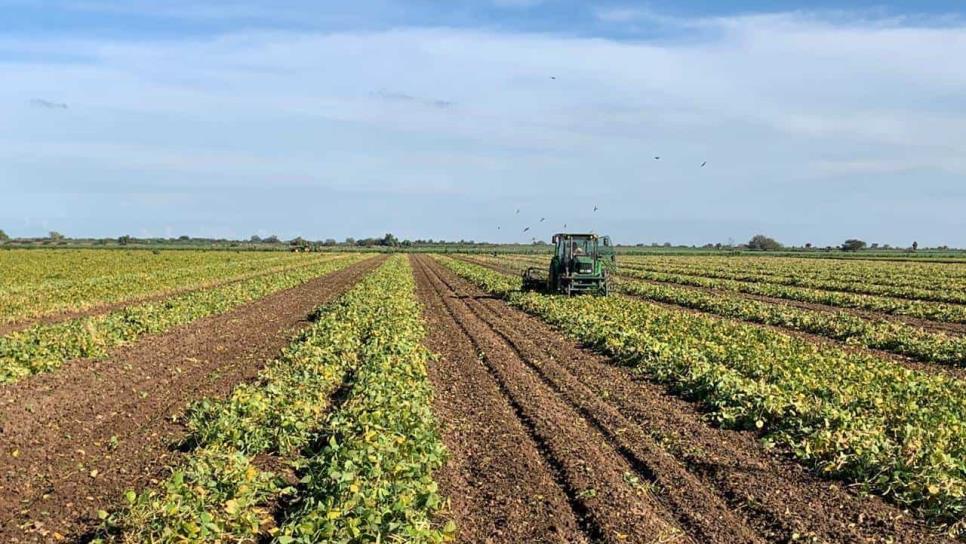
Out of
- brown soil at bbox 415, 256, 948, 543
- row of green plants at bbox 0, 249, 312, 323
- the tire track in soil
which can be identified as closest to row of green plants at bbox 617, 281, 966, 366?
brown soil at bbox 415, 256, 948, 543

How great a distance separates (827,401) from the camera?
34.0ft

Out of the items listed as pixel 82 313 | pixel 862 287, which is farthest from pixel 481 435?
pixel 862 287

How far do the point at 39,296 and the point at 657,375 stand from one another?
2655 cm

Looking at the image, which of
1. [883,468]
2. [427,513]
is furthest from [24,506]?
[883,468]

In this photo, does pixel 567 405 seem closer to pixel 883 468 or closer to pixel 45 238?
pixel 883 468

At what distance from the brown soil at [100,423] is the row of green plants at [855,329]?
13440 millimetres

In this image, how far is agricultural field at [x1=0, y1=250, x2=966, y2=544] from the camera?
21.6 feet

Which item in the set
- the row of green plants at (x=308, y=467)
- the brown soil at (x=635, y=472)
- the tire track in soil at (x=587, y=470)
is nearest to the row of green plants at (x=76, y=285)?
the row of green plants at (x=308, y=467)

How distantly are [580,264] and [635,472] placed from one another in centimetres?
2079

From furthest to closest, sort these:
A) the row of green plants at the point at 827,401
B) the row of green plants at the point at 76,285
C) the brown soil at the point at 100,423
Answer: the row of green plants at the point at 76,285 < the row of green plants at the point at 827,401 < the brown soil at the point at 100,423

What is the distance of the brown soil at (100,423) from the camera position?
7223mm

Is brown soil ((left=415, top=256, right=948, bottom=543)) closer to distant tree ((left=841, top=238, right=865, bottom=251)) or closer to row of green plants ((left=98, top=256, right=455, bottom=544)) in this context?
row of green plants ((left=98, top=256, right=455, bottom=544))

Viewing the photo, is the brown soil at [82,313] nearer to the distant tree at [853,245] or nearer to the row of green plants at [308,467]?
the row of green plants at [308,467]

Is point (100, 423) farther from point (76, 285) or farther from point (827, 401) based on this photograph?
point (76, 285)
